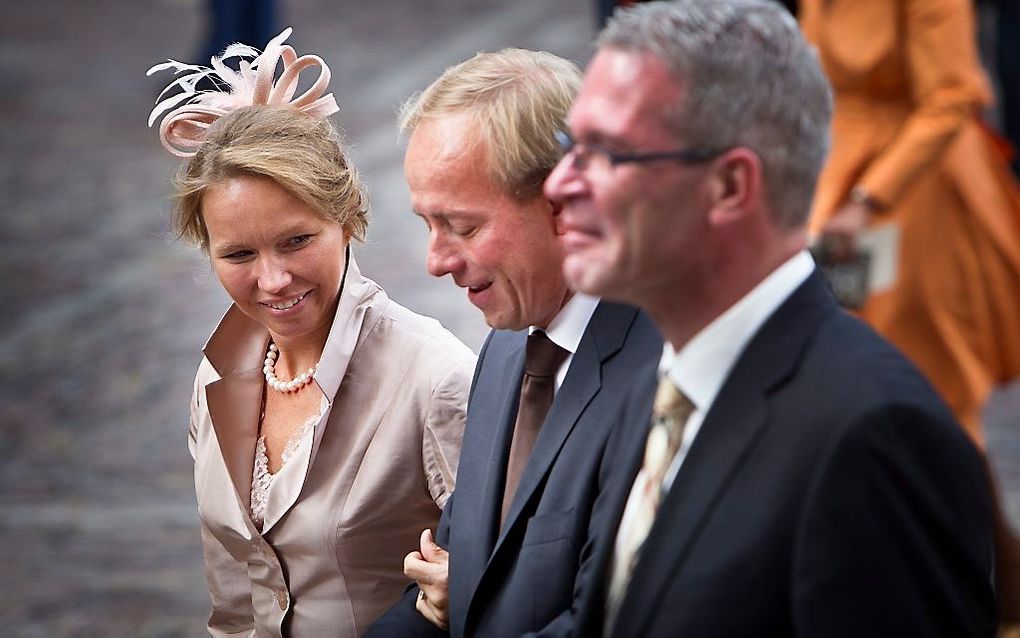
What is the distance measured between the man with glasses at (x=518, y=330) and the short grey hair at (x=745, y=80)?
58 centimetres

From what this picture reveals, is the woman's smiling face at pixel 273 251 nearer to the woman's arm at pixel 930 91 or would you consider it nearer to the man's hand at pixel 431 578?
the man's hand at pixel 431 578

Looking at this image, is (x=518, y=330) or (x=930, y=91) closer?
(x=518, y=330)

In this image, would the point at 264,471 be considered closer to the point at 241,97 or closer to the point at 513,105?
the point at 241,97

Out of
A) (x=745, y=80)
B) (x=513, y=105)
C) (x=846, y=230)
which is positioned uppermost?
(x=745, y=80)

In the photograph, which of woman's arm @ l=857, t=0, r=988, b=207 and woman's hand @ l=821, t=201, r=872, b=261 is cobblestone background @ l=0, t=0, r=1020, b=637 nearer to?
woman's hand @ l=821, t=201, r=872, b=261

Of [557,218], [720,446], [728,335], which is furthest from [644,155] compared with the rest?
[557,218]

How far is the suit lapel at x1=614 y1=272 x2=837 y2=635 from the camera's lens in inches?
70.7

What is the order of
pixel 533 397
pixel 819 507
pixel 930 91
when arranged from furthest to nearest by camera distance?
pixel 930 91
pixel 533 397
pixel 819 507

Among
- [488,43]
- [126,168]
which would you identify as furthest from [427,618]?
[488,43]

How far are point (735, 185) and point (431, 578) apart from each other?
1.04 meters

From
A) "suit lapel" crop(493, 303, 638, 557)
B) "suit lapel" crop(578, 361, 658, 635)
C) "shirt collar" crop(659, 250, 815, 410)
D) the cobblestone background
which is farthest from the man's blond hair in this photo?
the cobblestone background

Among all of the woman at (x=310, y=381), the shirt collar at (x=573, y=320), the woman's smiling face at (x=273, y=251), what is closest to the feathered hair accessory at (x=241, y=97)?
the woman at (x=310, y=381)

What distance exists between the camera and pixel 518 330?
254cm

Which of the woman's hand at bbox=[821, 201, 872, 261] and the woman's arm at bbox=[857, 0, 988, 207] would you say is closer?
the woman's arm at bbox=[857, 0, 988, 207]
